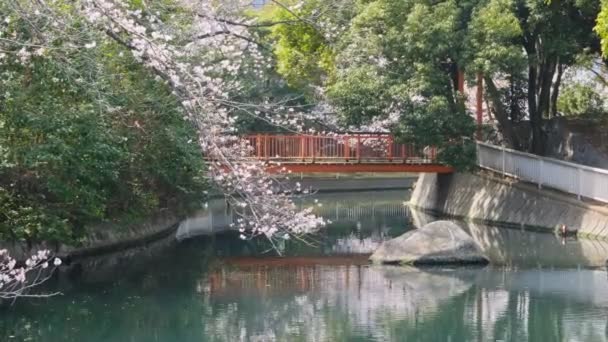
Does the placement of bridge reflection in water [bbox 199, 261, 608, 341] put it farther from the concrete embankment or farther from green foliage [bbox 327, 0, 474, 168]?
green foliage [bbox 327, 0, 474, 168]

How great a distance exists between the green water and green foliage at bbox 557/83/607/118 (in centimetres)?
674

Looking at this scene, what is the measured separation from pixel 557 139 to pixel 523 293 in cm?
954

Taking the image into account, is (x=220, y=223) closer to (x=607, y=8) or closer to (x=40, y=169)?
(x=40, y=169)

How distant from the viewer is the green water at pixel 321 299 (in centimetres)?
1262

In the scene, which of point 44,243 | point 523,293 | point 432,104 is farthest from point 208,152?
point 432,104

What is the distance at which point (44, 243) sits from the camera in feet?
54.9

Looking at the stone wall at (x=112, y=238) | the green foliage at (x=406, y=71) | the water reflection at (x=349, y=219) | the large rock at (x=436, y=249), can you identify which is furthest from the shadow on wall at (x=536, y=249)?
the stone wall at (x=112, y=238)

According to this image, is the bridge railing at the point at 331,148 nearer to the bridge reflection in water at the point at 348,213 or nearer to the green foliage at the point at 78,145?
the bridge reflection in water at the point at 348,213

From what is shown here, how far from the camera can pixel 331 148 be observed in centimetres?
2412

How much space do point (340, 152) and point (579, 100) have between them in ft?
24.7

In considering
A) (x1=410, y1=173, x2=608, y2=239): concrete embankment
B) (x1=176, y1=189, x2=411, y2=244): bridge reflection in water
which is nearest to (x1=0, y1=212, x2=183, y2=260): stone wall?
(x1=176, y1=189, x2=411, y2=244): bridge reflection in water

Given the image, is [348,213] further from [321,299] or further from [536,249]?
[321,299]

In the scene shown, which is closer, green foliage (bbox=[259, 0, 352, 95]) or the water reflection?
the water reflection

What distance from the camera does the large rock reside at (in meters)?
17.2
